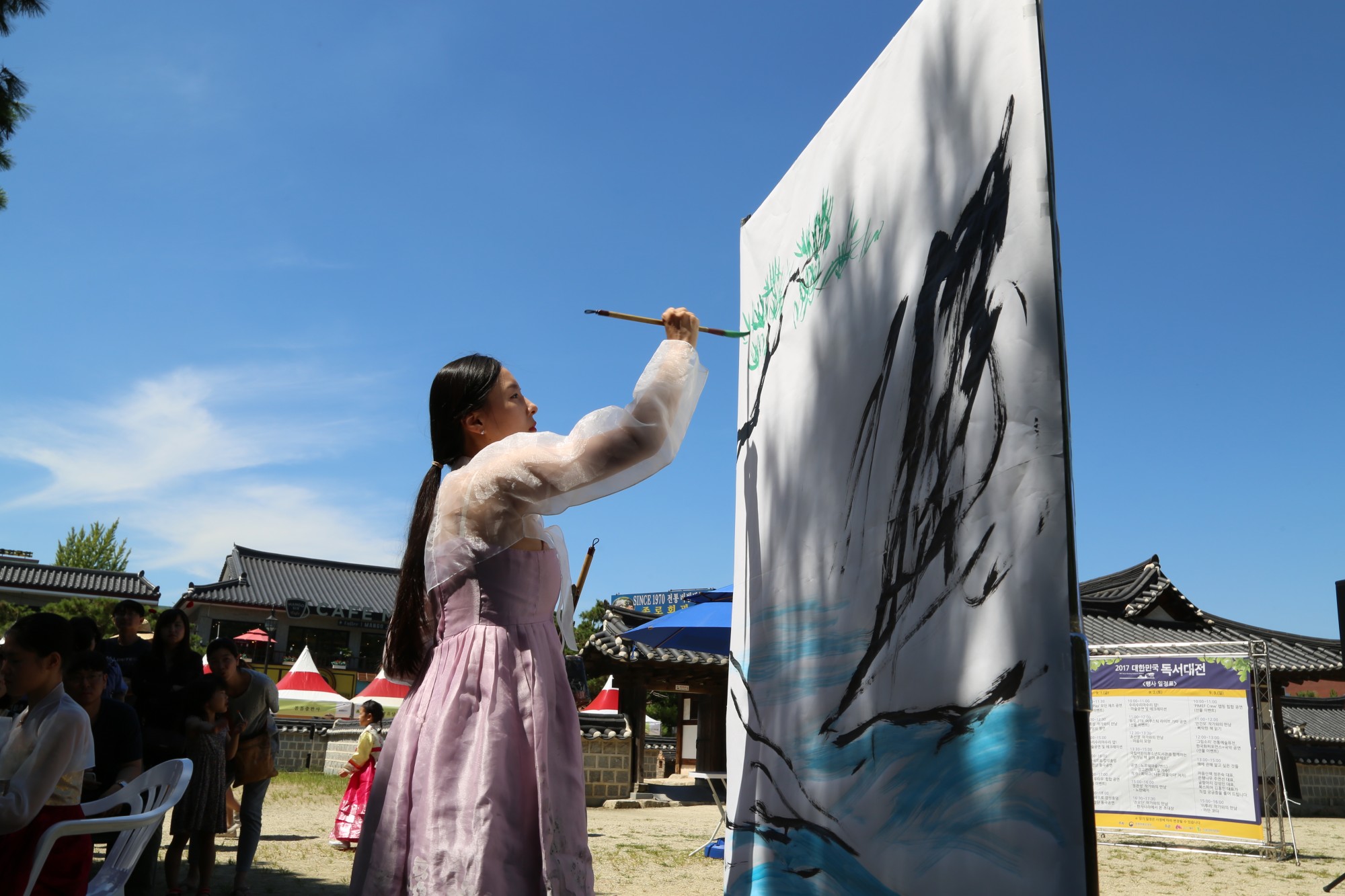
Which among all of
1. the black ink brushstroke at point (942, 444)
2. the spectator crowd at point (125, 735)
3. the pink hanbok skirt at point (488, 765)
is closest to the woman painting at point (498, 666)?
the pink hanbok skirt at point (488, 765)

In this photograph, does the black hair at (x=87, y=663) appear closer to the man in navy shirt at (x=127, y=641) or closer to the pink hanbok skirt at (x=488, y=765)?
the man in navy shirt at (x=127, y=641)

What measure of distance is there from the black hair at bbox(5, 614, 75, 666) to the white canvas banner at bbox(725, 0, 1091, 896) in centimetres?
163

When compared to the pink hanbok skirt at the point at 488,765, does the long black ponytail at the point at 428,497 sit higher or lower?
higher

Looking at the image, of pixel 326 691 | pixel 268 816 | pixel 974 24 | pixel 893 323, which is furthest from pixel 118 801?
pixel 326 691

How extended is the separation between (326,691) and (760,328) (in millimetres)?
16349

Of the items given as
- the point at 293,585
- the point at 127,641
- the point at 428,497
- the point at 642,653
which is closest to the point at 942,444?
the point at 428,497

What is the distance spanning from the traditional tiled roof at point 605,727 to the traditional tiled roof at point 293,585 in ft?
42.2

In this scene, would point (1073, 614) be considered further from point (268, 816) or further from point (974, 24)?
point (268, 816)

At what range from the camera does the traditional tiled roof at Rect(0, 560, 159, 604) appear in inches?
776

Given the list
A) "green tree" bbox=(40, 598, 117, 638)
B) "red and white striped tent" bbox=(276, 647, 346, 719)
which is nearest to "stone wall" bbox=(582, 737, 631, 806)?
"red and white striped tent" bbox=(276, 647, 346, 719)

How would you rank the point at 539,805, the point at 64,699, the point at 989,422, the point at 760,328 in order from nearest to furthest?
the point at 989,422 → the point at 539,805 → the point at 64,699 → the point at 760,328

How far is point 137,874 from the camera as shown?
13.9ft

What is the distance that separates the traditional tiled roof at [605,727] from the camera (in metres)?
11.7

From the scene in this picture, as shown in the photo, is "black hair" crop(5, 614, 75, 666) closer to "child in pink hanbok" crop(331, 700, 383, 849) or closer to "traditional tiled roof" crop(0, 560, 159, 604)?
"child in pink hanbok" crop(331, 700, 383, 849)
